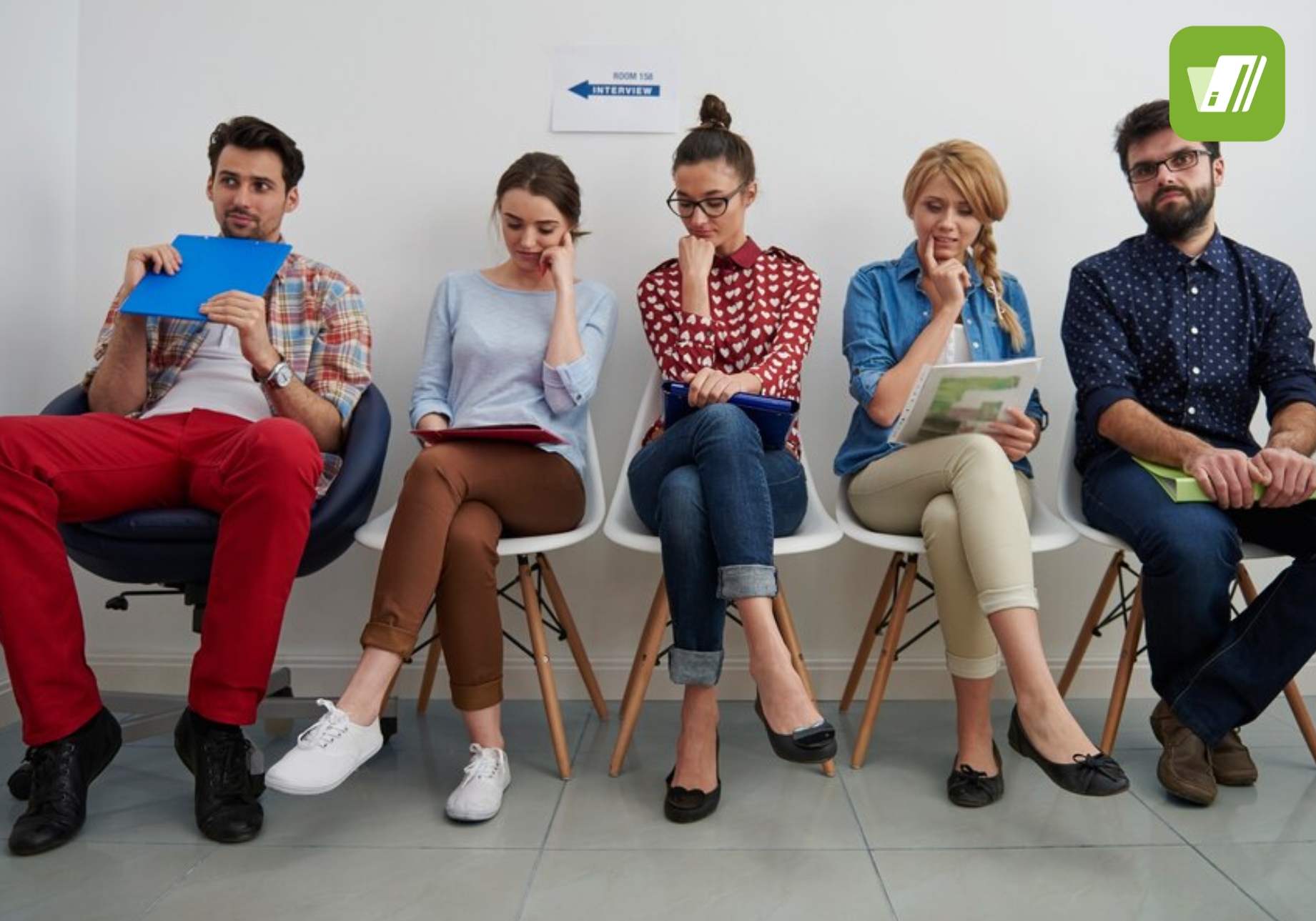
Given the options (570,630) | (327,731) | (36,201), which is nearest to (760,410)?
(570,630)

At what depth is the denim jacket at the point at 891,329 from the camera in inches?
81.0

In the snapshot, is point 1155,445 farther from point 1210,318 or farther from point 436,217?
point 436,217

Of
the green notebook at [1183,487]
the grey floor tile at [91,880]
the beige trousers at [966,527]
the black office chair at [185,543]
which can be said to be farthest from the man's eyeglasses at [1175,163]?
the grey floor tile at [91,880]

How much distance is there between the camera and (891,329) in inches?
82.4

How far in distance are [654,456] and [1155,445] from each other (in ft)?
3.12

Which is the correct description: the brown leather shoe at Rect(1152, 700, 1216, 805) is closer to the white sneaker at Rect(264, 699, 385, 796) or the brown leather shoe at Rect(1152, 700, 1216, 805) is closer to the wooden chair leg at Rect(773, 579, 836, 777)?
the wooden chair leg at Rect(773, 579, 836, 777)

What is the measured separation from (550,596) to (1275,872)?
135 centimetres

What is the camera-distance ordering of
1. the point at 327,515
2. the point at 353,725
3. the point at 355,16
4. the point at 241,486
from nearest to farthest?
the point at 353,725
the point at 241,486
the point at 327,515
the point at 355,16

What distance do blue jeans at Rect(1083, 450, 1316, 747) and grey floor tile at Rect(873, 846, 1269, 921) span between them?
32 centimetres

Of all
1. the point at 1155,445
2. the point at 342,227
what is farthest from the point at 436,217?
the point at 1155,445

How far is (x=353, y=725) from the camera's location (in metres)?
1.56

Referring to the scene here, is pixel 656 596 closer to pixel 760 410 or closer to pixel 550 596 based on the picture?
pixel 550 596

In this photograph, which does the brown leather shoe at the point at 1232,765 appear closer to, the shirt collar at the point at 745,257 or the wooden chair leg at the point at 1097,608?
the wooden chair leg at the point at 1097,608

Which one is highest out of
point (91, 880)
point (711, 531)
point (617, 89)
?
point (617, 89)
